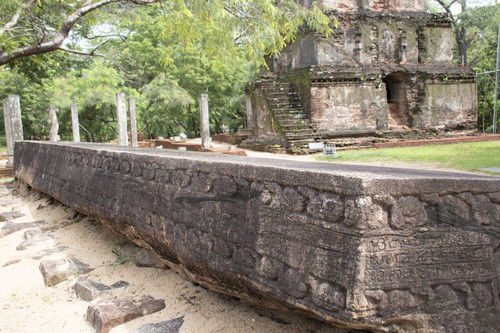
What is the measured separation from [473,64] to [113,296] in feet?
88.1

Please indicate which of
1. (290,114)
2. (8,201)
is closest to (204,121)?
(290,114)

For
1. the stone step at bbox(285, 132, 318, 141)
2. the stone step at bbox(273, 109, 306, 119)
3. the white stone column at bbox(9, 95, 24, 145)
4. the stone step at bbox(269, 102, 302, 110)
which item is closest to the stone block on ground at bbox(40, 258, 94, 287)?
the white stone column at bbox(9, 95, 24, 145)

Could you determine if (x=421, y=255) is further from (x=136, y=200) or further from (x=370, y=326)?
(x=136, y=200)

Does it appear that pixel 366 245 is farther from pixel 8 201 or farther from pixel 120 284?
pixel 8 201

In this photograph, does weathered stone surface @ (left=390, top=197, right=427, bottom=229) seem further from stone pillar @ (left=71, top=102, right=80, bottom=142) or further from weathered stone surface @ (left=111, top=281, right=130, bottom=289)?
stone pillar @ (left=71, top=102, right=80, bottom=142)

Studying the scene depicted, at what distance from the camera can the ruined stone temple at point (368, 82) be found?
12.3 metres

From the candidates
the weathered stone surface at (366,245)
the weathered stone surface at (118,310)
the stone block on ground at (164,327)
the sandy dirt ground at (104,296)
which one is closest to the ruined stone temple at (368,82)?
the sandy dirt ground at (104,296)

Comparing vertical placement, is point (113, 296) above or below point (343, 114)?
below

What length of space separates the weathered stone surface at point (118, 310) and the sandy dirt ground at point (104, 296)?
0.13 feet

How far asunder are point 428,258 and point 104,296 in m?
1.97

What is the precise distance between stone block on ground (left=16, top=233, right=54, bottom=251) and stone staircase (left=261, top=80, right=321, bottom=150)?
8.32 metres

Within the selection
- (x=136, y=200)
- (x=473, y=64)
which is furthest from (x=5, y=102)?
(x=473, y=64)

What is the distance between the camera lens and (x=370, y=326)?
4.68 feet

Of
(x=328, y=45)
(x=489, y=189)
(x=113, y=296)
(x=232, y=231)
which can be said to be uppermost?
(x=328, y=45)
